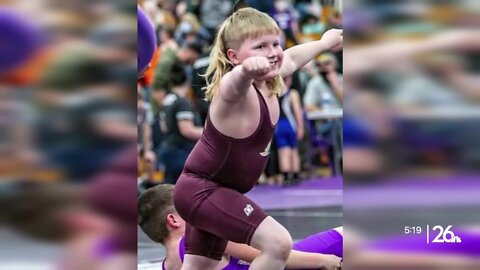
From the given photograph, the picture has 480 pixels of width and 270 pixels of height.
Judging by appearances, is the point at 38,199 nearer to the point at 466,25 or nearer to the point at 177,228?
the point at 466,25

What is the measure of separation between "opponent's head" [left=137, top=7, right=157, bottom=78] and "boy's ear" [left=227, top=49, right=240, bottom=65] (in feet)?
1.27

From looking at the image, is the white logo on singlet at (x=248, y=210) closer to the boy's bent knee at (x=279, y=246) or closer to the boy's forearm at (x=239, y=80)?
the boy's bent knee at (x=279, y=246)

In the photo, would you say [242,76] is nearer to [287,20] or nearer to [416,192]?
[416,192]

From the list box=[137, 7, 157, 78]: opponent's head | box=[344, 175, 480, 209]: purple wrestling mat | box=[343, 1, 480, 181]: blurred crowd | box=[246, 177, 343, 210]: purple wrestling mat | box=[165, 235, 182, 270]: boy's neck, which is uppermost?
box=[137, 7, 157, 78]: opponent's head

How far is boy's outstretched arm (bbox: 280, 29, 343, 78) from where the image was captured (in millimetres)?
2658

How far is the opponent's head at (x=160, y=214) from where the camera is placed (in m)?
2.89

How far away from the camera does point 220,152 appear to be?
237 centimetres

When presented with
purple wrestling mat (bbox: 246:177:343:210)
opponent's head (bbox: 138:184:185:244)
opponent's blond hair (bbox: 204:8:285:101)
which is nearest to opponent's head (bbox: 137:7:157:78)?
opponent's blond hair (bbox: 204:8:285:101)

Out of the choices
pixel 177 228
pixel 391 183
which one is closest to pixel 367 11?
pixel 391 183

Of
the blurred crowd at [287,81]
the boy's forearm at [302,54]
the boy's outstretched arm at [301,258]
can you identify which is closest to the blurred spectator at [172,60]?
the blurred crowd at [287,81]

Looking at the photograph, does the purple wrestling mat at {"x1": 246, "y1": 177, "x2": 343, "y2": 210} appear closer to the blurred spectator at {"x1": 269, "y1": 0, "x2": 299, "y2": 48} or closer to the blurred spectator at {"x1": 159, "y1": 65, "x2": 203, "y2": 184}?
the blurred spectator at {"x1": 159, "y1": 65, "x2": 203, "y2": 184}

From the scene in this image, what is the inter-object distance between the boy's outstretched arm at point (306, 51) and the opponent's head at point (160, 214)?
645 mm

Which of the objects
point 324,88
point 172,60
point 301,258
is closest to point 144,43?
point 301,258

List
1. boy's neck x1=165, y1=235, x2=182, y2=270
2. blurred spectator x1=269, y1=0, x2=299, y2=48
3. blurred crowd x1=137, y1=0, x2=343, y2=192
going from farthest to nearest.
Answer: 1. blurred spectator x1=269, y1=0, x2=299, y2=48
2. blurred crowd x1=137, y1=0, x2=343, y2=192
3. boy's neck x1=165, y1=235, x2=182, y2=270
